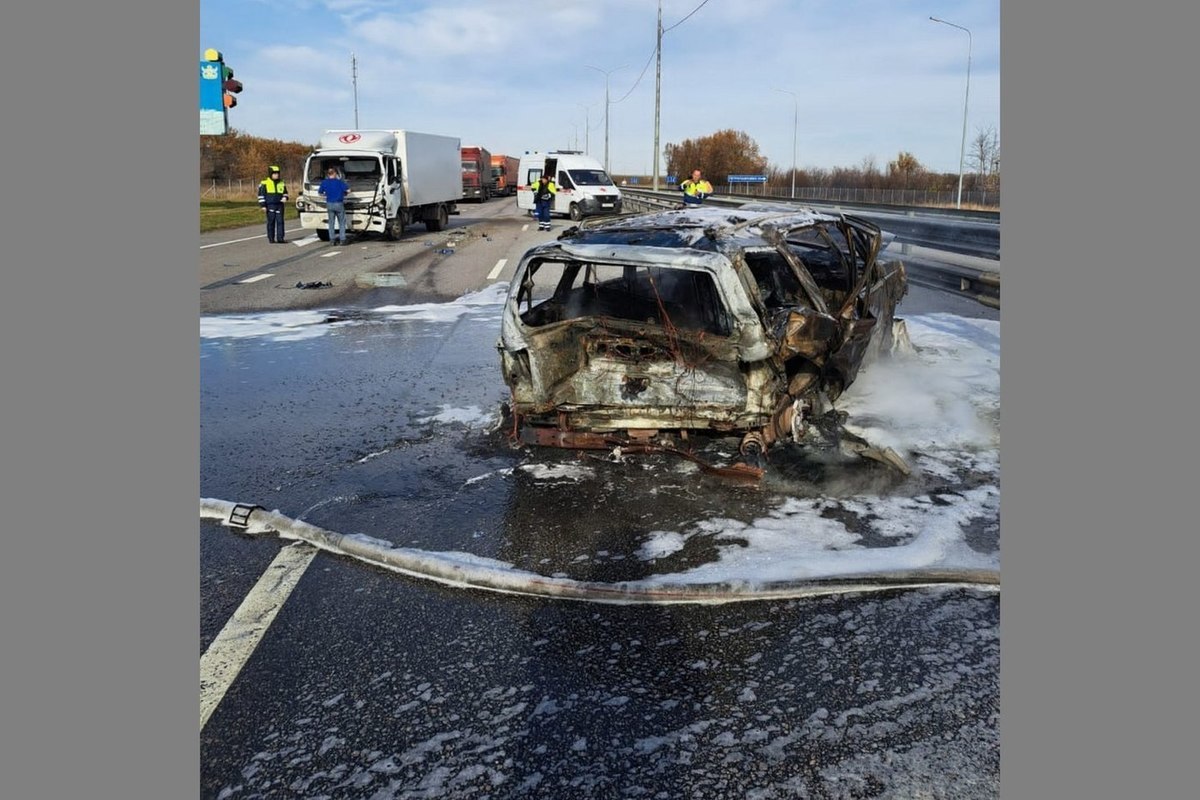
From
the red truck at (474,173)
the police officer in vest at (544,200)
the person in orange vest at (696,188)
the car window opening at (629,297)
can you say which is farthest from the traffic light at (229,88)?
the red truck at (474,173)

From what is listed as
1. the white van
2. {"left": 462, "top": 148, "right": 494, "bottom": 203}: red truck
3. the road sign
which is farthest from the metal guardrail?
{"left": 462, "top": 148, "right": 494, "bottom": 203}: red truck

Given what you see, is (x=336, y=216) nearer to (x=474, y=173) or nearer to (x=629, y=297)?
(x=629, y=297)

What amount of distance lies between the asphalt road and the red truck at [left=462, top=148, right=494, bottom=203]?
43.8 metres

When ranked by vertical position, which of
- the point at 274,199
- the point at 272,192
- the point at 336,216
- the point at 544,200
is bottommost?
the point at 336,216

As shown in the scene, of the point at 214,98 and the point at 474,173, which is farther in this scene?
the point at 474,173

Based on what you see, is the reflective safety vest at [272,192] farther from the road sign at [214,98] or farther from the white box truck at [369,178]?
the road sign at [214,98]

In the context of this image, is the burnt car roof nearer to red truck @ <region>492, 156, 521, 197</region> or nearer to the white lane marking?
the white lane marking

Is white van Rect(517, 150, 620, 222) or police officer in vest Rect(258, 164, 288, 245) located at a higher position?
white van Rect(517, 150, 620, 222)

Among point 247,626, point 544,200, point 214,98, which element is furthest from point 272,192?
point 247,626

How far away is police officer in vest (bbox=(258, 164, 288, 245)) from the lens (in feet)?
73.2

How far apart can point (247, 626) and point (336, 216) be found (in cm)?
2034

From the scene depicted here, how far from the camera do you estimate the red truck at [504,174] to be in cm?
6036

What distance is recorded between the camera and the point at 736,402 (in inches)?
218

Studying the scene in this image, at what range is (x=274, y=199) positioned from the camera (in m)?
22.9
